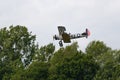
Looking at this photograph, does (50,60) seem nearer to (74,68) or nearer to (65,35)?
(74,68)

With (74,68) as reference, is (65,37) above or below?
below

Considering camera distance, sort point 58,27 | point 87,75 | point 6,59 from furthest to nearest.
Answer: point 6,59, point 87,75, point 58,27

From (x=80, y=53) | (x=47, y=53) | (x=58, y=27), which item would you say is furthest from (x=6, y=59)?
(x=58, y=27)

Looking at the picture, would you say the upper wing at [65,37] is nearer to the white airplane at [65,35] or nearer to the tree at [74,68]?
the white airplane at [65,35]

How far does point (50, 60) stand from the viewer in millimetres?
124312

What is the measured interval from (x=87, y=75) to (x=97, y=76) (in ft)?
9.97

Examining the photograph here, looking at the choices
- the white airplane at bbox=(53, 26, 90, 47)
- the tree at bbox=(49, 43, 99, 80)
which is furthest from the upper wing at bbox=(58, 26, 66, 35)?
the tree at bbox=(49, 43, 99, 80)

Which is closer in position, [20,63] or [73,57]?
[73,57]

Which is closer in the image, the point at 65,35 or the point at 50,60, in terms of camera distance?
the point at 65,35

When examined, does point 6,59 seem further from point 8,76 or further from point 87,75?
point 87,75

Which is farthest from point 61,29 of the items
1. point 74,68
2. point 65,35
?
point 74,68

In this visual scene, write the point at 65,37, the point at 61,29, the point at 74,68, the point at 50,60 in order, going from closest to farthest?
the point at 65,37 < the point at 61,29 < the point at 74,68 < the point at 50,60

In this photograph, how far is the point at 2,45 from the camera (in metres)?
137

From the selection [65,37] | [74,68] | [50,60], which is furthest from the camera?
[50,60]
